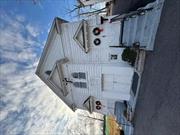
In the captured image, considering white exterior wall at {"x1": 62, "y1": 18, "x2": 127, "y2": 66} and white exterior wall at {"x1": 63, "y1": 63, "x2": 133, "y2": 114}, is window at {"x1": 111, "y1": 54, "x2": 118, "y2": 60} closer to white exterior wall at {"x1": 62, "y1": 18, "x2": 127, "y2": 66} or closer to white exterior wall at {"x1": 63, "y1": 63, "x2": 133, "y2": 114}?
white exterior wall at {"x1": 62, "y1": 18, "x2": 127, "y2": 66}

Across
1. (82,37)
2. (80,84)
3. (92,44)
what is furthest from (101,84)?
(82,37)

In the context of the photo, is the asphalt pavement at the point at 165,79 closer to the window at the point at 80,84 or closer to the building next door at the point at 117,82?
the building next door at the point at 117,82

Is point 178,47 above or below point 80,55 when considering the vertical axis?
above

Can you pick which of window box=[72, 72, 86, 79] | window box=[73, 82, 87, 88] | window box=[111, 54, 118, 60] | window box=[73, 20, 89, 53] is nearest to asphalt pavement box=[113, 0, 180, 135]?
window box=[111, 54, 118, 60]

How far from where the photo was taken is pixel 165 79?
942 centimetres

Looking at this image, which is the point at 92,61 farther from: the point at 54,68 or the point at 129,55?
the point at 54,68

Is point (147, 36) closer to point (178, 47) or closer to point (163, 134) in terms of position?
point (178, 47)

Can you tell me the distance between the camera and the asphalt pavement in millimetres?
8469

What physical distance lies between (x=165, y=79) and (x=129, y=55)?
236 inches

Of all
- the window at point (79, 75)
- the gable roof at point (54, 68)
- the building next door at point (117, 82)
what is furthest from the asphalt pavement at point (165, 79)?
the gable roof at point (54, 68)

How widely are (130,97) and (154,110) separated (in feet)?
20.9

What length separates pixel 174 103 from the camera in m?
8.37

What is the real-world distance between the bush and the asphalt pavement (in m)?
2.58

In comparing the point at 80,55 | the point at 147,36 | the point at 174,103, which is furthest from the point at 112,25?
the point at 174,103
